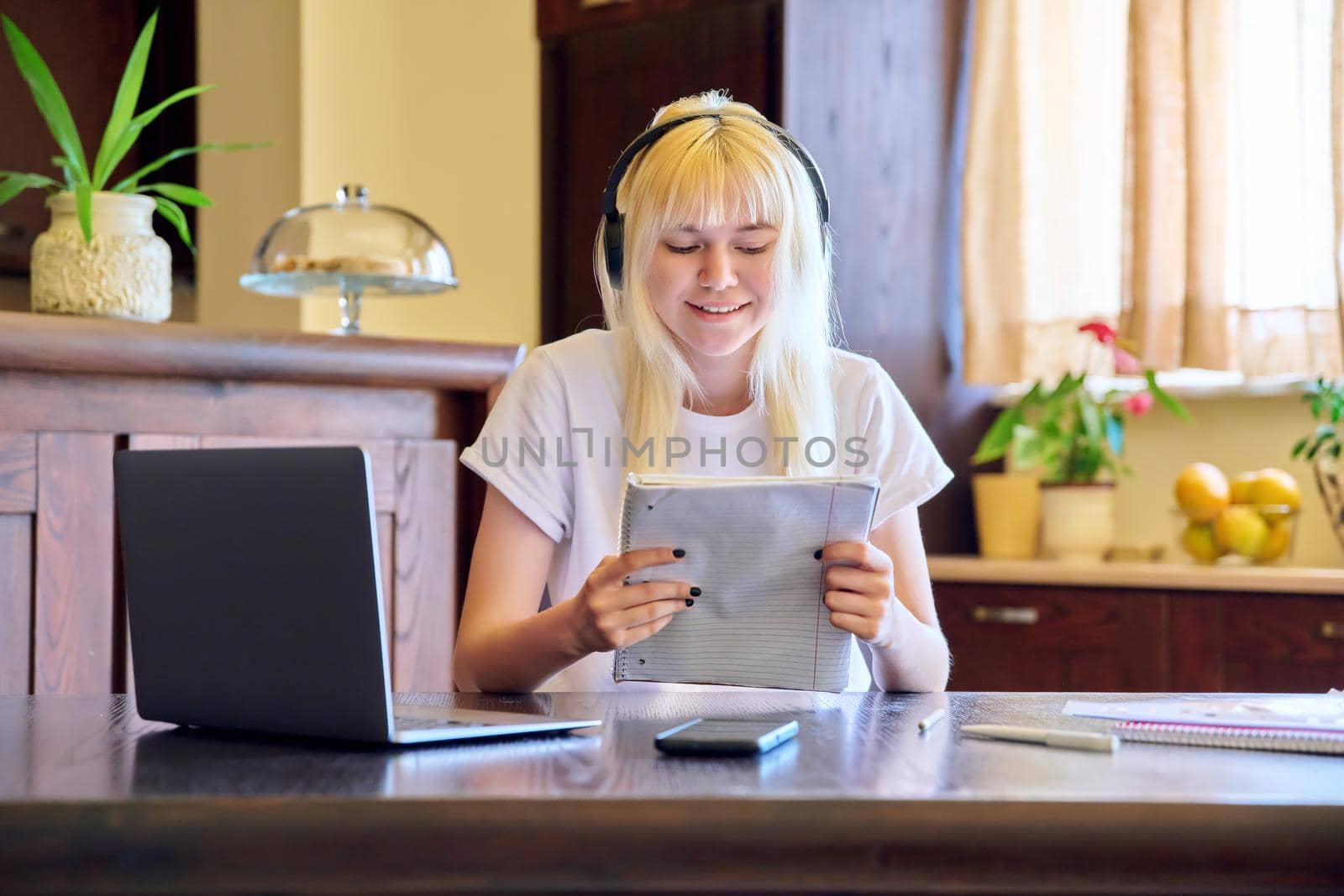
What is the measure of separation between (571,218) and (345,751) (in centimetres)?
226

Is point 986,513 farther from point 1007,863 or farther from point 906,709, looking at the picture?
point 1007,863

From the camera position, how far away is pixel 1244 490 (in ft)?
9.00

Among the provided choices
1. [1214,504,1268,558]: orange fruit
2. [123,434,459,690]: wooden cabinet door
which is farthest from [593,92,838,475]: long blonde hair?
[1214,504,1268,558]: orange fruit

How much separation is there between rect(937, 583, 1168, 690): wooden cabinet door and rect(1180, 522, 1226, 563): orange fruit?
0.25 m

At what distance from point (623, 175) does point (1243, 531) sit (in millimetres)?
1613

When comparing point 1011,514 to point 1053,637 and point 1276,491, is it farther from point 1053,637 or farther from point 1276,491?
point 1276,491

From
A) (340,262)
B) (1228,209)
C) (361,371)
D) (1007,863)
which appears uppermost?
(1228,209)

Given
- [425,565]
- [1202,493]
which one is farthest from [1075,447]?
[425,565]

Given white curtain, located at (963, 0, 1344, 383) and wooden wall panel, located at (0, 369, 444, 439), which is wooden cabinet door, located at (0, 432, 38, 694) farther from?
white curtain, located at (963, 0, 1344, 383)

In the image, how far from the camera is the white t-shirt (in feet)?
5.19

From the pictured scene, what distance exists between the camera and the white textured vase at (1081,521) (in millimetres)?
2906

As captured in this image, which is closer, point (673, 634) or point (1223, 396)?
point (673, 634)

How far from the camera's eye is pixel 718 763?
2.97 ft

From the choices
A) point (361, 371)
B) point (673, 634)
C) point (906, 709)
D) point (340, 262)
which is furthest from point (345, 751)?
point (340, 262)
